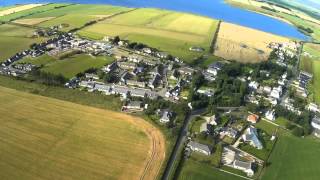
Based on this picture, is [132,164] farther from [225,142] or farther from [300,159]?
[300,159]

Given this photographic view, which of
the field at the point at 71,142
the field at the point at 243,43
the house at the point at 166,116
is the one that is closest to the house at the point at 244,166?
the field at the point at 71,142

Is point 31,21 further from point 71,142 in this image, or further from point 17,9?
point 71,142

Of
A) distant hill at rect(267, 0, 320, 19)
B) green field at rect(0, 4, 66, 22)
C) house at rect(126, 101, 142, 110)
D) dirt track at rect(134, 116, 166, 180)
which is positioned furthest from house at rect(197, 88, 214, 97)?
distant hill at rect(267, 0, 320, 19)

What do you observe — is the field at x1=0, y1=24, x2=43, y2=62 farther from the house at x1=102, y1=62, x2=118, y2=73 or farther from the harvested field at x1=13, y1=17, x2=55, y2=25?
the house at x1=102, y1=62, x2=118, y2=73

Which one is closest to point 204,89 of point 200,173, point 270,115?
point 270,115

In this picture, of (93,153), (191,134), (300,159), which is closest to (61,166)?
(93,153)

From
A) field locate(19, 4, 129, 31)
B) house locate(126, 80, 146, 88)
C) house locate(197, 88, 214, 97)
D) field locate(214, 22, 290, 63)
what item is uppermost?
field locate(19, 4, 129, 31)
